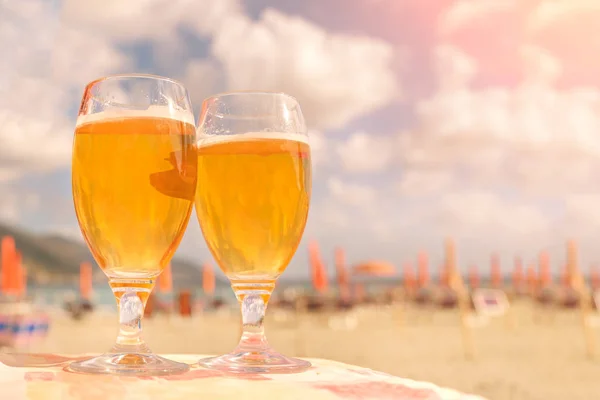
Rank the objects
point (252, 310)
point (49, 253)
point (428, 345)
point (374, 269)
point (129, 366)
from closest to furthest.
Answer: point (129, 366), point (252, 310), point (428, 345), point (374, 269), point (49, 253)

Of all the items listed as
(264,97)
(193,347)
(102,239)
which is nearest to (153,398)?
(102,239)

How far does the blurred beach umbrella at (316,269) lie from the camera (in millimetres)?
15695

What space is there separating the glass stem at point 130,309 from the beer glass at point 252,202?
11cm

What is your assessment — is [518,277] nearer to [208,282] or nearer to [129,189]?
[208,282]

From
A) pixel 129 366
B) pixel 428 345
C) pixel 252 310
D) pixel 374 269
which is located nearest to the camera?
pixel 129 366

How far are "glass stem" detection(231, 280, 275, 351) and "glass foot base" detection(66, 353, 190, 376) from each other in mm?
106

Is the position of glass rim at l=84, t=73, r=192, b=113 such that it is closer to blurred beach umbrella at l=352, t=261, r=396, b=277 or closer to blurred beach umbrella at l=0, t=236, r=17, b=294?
blurred beach umbrella at l=0, t=236, r=17, b=294

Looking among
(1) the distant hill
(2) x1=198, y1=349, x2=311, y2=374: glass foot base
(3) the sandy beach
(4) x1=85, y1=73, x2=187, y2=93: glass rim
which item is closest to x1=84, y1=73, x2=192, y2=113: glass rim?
(4) x1=85, y1=73, x2=187, y2=93: glass rim

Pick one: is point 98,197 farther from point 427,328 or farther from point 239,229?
point 427,328

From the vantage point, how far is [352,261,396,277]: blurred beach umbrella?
20.6 metres

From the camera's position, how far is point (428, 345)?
12.3 m

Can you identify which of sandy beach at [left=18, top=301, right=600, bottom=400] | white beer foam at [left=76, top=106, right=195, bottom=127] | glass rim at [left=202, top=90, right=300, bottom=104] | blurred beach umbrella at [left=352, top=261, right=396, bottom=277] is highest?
glass rim at [left=202, top=90, right=300, bottom=104]

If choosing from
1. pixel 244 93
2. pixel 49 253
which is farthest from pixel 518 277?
pixel 49 253

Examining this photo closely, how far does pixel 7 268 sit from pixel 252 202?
12643 millimetres
